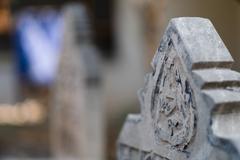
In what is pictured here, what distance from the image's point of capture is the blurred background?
27.8 ft

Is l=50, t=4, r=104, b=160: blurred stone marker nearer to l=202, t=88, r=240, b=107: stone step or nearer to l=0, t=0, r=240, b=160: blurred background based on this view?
l=0, t=0, r=240, b=160: blurred background

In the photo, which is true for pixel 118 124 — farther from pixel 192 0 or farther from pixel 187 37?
pixel 187 37

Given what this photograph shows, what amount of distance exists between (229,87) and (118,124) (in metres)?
8.63

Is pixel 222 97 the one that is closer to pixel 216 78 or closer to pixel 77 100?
pixel 216 78

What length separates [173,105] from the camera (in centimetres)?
286

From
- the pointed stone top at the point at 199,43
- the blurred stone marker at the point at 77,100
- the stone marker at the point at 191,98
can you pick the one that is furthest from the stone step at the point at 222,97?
the blurred stone marker at the point at 77,100

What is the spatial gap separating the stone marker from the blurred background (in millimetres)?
5109

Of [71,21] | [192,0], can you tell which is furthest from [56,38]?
[192,0]

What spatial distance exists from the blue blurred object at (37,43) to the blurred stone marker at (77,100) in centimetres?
443

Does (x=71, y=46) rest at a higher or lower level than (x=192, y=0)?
lower

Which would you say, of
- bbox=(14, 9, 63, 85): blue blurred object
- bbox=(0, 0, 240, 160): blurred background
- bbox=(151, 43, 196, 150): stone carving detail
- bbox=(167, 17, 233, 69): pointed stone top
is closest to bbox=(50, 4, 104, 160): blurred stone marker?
bbox=(0, 0, 240, 160): blurred background

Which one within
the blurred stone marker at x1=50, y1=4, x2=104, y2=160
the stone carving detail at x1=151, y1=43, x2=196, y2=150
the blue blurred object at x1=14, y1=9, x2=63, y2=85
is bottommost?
the blue blurred object at x1=14, y1=9, x2=63, y2=85

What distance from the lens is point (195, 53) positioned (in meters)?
2.71

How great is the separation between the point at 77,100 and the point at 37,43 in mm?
5999
